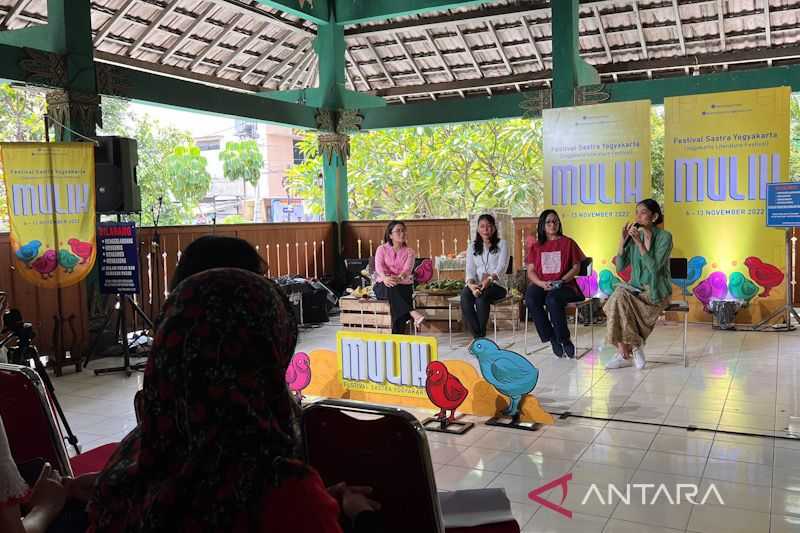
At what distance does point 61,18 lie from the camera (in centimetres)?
621

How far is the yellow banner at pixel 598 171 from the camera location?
7086mm

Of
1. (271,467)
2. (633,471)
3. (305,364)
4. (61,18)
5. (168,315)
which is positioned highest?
(61,18)

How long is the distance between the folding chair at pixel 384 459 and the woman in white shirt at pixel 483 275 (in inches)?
176

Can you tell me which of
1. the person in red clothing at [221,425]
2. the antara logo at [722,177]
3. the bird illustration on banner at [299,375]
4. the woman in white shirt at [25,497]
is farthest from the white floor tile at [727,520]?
the antara logo at [722,177]

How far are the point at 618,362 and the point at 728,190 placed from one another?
258cm

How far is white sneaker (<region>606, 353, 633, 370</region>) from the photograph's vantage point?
218 inches

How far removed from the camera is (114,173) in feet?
20.3

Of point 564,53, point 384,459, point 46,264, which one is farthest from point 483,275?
point 384,459

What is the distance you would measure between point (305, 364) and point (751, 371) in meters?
3.34

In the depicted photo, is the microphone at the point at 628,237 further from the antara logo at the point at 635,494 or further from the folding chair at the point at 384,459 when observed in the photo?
the folding chair at the point at 384,459

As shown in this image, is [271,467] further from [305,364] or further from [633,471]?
[305,364]

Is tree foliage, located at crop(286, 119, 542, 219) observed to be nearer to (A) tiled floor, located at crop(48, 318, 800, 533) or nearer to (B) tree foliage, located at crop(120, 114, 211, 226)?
(B) tree foliage, located at crop(120, 114, 211, 226)

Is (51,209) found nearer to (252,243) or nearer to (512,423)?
(252,243)

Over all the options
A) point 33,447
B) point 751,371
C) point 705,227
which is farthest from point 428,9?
point 33,447
